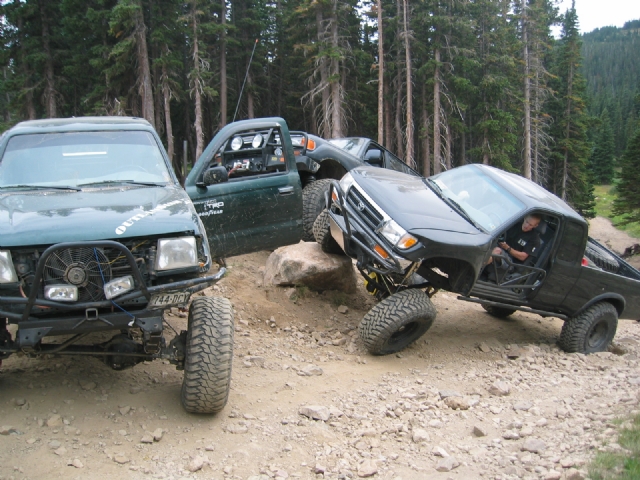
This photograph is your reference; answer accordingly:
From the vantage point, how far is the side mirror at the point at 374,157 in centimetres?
1013

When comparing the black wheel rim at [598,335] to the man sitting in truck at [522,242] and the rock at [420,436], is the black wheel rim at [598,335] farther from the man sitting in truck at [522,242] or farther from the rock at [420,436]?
the rock at [420,436]

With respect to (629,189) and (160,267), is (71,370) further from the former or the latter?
(629,189)

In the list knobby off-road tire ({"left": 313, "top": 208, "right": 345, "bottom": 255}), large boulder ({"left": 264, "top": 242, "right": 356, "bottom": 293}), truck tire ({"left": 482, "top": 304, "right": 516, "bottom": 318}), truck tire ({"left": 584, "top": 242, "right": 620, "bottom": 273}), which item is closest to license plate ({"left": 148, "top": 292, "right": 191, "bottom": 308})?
large boulder ({"left": 264, "top": 242, "right": 356, "bottom": 293})

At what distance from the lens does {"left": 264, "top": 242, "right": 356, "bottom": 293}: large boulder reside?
810 centimetres

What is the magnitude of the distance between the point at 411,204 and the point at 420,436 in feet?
9.46

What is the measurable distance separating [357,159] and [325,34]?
2034cm

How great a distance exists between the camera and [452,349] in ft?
23.4

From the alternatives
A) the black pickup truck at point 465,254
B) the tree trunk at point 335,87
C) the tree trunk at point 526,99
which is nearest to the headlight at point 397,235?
the black pickup truck at point 465,254

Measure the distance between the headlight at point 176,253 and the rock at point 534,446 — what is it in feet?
9.32

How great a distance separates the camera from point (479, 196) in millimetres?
7191

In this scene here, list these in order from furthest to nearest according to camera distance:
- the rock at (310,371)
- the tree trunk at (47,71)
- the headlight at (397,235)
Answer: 1. the tree trunk at (47,71)
2. the headlight at (397,235)
3. the rock at (310,371)

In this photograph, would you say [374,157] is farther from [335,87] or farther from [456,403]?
[335,87]

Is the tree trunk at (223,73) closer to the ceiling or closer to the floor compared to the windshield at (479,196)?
closer to the ceiling

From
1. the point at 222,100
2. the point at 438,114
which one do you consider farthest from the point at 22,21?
the point at 438,114
